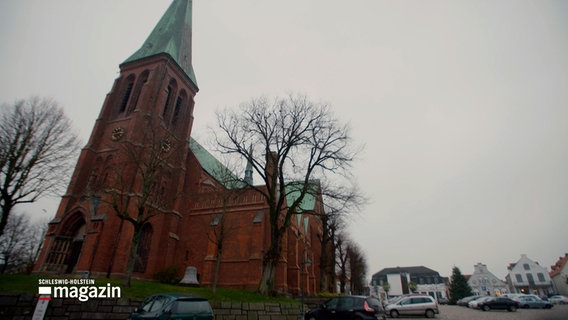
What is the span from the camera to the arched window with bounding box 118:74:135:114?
29.3m

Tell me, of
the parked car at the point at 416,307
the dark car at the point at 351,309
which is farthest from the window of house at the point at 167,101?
the parked car at the point at 416,307

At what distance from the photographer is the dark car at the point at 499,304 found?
2252 centimetres

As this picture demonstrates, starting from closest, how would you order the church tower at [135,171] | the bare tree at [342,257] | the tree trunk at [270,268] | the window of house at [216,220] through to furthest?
the tree trunk at [270,268], the church tower at [135,171], the window of house at [216,220], the bare tree at [342,257]

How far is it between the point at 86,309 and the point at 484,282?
8849cm

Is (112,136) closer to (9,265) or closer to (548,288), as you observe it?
(9,265)

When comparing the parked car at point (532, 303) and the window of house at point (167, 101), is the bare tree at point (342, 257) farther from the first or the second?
the window of house at point (167, 101)

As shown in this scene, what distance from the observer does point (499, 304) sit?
23.4m

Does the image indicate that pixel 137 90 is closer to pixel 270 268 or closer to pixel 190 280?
pixel 190 280

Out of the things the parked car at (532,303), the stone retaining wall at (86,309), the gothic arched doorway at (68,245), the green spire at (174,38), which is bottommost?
the stone retaining wall at (86,309)

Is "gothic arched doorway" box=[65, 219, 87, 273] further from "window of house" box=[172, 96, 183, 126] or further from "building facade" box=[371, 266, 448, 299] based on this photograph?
"building facade" box=[371, 266, 448, 299]

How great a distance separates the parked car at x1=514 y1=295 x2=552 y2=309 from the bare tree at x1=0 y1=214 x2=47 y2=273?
54.7 metres

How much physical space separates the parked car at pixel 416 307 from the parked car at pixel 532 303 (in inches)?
587

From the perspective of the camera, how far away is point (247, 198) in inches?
1019

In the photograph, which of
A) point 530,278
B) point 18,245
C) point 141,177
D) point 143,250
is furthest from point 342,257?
point 530,278
